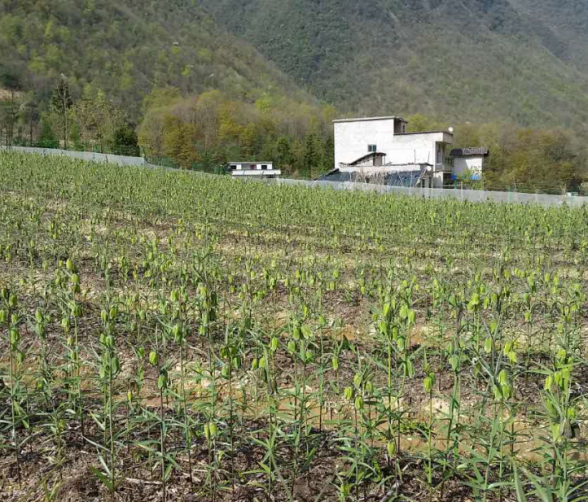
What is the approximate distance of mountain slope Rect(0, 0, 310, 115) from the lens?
78812mm

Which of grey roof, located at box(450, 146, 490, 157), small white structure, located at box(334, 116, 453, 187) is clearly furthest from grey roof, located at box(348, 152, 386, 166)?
grey roof, located at box(450, 146, 490, 157)

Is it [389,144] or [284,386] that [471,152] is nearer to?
[389,144]

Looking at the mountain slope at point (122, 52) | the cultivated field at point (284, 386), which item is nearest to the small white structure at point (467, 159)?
the cultivated field at point (284, 386)

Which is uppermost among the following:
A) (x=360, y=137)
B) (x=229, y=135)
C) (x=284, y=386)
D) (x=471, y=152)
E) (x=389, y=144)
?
(x=229, y=135)

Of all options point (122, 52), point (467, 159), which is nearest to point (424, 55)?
point (122, 52)

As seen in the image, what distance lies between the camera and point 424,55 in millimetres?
135125

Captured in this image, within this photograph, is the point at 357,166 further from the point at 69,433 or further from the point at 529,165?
the point at 69,433

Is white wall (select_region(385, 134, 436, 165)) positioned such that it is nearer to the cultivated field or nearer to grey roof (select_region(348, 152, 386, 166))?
grey roof (select_region(348, 152, 386, 166))

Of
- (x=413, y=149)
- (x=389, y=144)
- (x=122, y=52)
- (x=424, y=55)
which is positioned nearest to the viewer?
(x=413, y=149)

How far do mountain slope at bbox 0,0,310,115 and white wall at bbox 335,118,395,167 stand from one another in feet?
139

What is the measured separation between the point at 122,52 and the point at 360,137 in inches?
2313

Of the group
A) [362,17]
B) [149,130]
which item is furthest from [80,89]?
[362,17]

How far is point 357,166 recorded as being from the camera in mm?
44062

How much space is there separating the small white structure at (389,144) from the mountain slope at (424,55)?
61.1 metres
